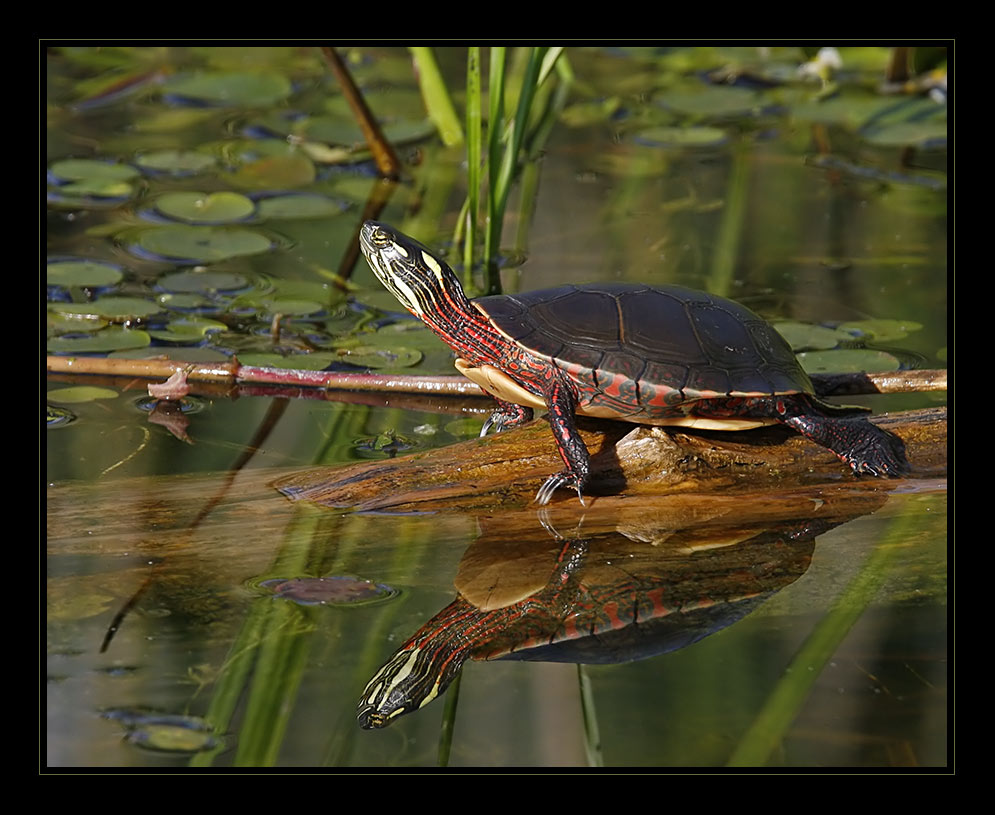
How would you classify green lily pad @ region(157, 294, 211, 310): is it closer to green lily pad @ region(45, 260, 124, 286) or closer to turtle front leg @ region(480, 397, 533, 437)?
green lily pad @ region(45, 260, 124, 286)

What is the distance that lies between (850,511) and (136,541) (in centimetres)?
170

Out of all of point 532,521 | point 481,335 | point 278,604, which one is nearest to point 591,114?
point 481,335

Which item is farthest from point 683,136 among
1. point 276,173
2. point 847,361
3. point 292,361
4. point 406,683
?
point 406,683

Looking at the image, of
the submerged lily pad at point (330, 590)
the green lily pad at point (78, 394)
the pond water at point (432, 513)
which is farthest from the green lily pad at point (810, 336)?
the green lily pad at point (78, 394)

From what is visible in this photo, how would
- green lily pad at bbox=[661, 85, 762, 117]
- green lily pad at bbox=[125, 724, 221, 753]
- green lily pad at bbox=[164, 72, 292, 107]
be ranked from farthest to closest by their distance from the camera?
green lily pad at bbox=[661, 85, 762, 117] → green lily pad at bbox=[164, 72, 292, 107] → green lily pad at bbox=[125, 724, 221, 753]

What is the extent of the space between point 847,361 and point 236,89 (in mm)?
4200

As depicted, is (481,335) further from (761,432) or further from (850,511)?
(850,511)

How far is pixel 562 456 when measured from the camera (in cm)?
281

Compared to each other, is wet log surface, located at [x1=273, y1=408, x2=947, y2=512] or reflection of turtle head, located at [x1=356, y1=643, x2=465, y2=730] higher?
wet log surface, located at [x1=273, y1=408, x2=947, y2=512]

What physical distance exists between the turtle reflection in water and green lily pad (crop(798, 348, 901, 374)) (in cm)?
87

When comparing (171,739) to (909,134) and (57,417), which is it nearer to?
(57,417)

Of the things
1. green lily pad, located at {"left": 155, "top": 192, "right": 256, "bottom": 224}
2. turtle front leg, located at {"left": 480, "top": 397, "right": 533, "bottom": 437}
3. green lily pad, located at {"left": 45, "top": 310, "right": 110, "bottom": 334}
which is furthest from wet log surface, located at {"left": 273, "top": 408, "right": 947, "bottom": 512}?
green lily pad, located at {"left": 155, "top": 192, "right": 256, "bottom": 224}

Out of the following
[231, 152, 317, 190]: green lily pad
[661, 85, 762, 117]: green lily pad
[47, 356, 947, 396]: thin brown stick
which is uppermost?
[661, 85, 762, 117]: green lily pad

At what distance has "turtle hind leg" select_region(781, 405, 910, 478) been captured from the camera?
2.85m
